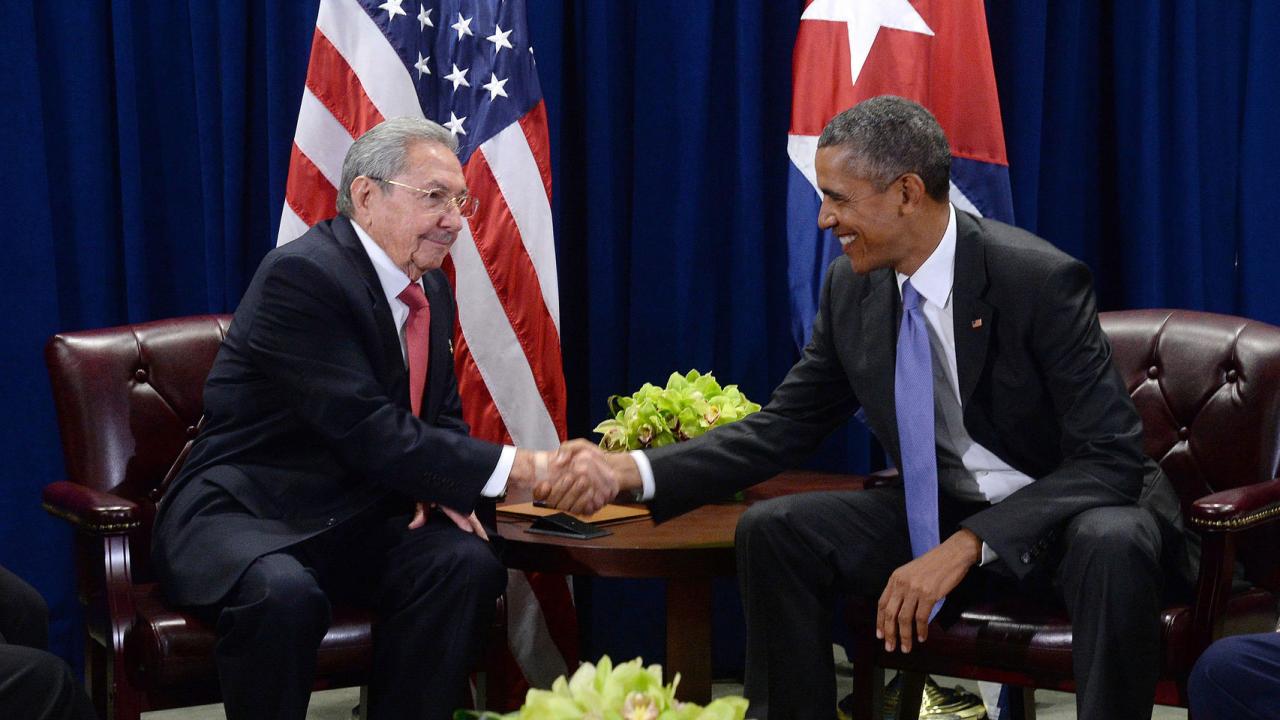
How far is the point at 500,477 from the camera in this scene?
296cm

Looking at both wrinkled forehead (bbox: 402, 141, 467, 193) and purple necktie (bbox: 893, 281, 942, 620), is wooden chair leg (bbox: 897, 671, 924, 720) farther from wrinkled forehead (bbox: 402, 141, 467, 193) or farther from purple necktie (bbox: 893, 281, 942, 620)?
wrinkled forehead (bbox: 402, 141, 467, 193)

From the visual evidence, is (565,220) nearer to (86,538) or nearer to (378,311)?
(378,311)

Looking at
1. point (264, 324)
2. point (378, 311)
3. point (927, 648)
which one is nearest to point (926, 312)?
point (927, 648)

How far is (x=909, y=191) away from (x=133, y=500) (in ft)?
6.14

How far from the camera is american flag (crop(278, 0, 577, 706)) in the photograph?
363 centimetres

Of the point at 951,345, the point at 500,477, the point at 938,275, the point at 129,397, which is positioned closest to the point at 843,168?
the point at 938,275

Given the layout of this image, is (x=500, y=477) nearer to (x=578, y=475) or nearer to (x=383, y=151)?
(x=578, y=475)

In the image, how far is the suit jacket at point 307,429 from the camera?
2.86 meters

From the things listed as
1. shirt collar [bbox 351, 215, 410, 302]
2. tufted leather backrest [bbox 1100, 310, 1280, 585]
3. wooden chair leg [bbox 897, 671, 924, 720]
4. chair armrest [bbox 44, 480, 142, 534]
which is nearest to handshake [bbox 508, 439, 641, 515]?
shirt collar [bbox 351, 215, 410, 302]

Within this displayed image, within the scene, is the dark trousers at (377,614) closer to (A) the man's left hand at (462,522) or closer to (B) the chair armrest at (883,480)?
(A) the man's left hand at (462,522)

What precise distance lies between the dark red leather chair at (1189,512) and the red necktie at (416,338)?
3.55 ft

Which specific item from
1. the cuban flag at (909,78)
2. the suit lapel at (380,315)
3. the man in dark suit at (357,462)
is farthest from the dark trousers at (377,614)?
the cuban flag at (909,78)

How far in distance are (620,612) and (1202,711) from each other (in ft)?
7.10

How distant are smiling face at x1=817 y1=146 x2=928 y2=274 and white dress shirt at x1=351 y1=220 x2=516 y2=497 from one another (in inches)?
32.9
